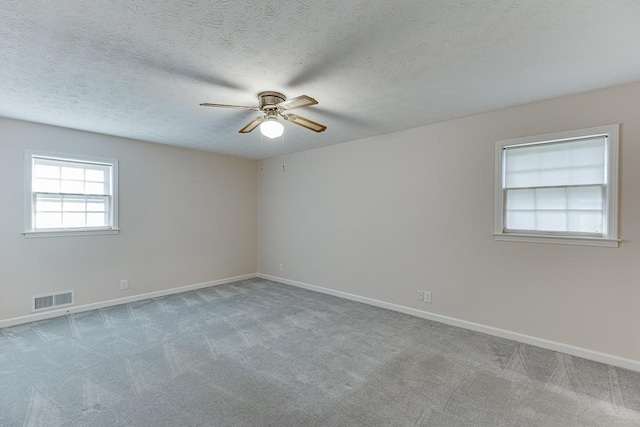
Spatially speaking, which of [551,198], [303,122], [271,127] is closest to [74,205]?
[271,127]

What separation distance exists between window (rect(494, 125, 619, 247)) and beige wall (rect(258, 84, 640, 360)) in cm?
9

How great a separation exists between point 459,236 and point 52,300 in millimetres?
5111

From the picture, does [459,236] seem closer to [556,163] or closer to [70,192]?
[556,163]

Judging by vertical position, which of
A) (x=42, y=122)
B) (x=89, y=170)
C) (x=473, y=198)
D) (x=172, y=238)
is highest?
(x=42, y=122)

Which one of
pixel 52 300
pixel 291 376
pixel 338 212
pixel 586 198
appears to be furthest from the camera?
pixel 338 212

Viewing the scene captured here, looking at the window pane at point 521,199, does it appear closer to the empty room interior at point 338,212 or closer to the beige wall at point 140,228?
the empty room interior at point 338,212

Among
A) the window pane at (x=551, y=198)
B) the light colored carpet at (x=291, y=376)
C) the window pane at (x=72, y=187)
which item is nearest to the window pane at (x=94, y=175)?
the window pane at (x=72, y=187)

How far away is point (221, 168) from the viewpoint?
5547 millimetres

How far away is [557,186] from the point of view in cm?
297

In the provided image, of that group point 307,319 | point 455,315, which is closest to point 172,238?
point 307,319

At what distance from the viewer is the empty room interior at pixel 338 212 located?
75.4 inches

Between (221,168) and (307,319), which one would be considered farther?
(221,168)

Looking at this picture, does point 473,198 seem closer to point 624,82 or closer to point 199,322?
point 624,82

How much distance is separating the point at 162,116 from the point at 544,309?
4537mm
